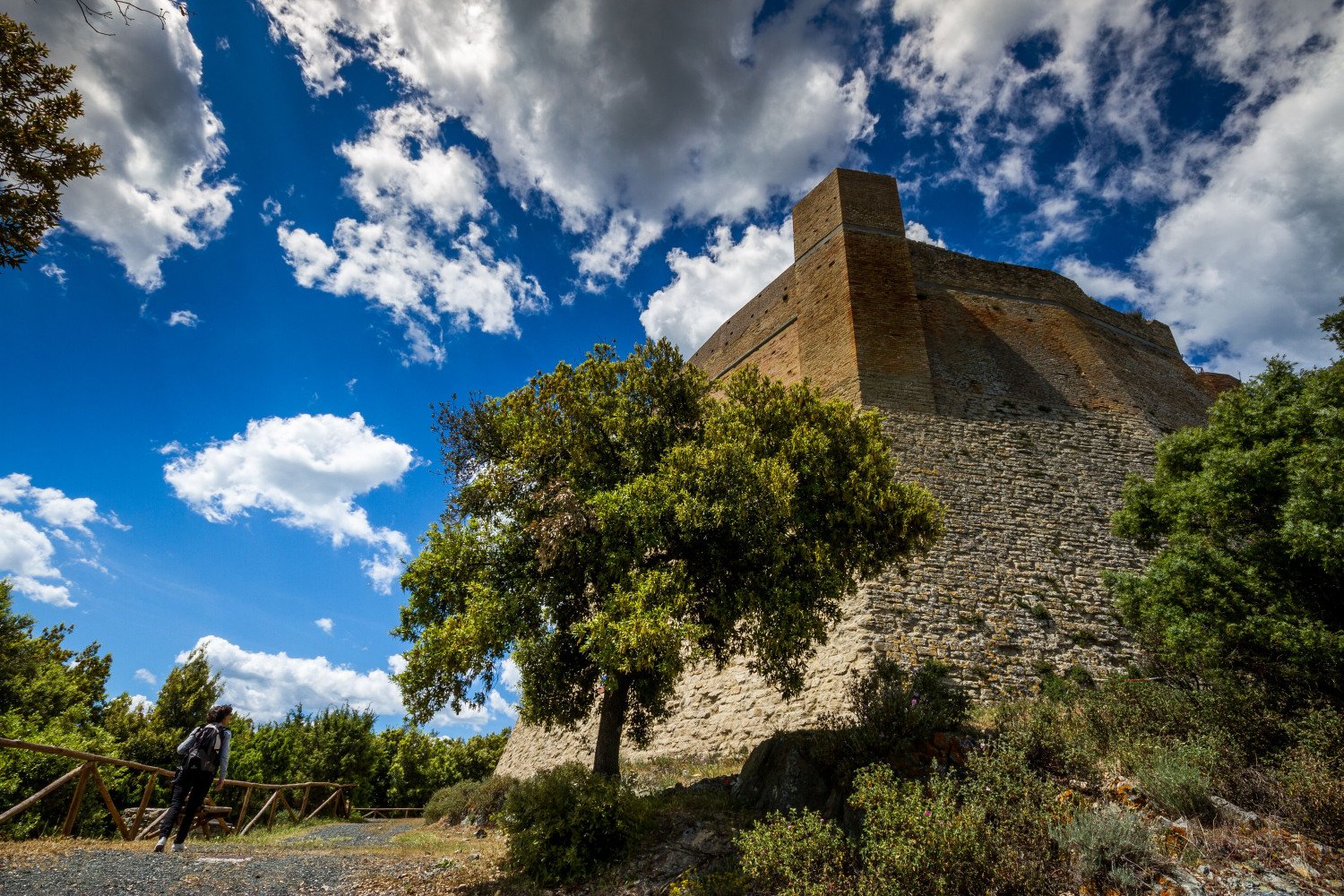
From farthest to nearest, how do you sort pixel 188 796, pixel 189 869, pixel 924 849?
pixel 188 796 → pixel 189 869 → pixel 924 849

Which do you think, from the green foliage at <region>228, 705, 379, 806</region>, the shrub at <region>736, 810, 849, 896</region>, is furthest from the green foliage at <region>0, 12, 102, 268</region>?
the green foliage at <region>228, 705, 379, 806</region>

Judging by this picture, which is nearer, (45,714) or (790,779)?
(790,779)

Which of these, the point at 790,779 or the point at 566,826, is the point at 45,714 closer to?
the point at 566,826

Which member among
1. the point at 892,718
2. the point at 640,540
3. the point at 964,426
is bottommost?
the point at 892,718

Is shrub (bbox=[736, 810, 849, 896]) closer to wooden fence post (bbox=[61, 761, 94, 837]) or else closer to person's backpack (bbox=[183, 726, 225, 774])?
person's backpack (bbox=[183, 726, 225, 774])

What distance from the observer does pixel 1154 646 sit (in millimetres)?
8938

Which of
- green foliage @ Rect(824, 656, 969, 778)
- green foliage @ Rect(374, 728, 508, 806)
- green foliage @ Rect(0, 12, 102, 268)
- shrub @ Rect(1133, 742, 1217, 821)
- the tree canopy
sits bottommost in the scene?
green foliage @ Rect(374, 728, 508, 806)

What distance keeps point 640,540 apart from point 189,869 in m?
5.26

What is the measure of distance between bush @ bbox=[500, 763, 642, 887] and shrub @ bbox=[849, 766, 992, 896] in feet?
8.19

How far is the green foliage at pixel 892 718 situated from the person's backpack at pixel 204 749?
6844 mm

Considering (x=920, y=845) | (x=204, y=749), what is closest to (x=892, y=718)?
(x=920, y=845)

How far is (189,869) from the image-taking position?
599 cm

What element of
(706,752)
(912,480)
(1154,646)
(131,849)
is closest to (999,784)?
(1154,646)

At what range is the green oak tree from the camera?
7227 millimetres
